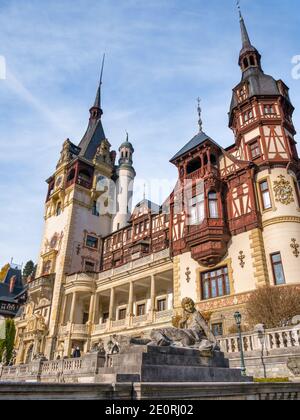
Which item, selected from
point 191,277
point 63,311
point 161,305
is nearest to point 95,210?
point 63,311

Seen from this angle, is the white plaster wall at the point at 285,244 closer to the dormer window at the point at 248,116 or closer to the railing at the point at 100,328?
the dormer window at the point at 248,116

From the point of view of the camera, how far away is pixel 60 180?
47469mm

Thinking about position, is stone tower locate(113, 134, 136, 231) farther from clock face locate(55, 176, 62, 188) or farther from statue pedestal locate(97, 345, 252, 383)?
statue pedestal locate(97, 345, 252, 383)

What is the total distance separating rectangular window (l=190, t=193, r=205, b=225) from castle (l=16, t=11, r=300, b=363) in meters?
0.09

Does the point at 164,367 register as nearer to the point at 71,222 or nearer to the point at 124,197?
the point at 71,222

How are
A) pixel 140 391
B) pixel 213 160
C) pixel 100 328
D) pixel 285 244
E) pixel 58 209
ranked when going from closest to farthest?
pixel 140 391 < pixel 285 244 < pixel 213 160 < pixel 100 328 < pixel 58 209

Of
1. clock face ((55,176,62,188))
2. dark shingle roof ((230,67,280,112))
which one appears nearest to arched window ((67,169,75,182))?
clock face ((55,176,62,188))

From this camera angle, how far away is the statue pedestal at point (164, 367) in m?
6.60

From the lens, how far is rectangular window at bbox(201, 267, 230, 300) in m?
23.5

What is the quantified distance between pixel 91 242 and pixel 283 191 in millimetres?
26831

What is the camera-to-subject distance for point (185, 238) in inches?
1030

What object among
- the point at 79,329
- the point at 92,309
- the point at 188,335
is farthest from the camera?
the point at 92,309

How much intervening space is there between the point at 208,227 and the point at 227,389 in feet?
58.3

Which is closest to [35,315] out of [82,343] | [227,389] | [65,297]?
[65,297]
